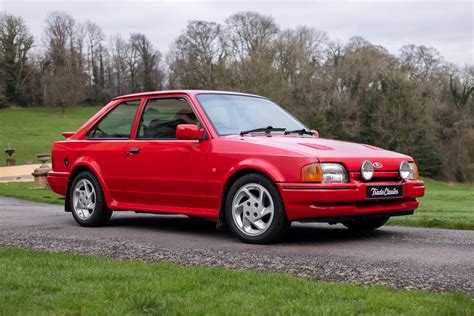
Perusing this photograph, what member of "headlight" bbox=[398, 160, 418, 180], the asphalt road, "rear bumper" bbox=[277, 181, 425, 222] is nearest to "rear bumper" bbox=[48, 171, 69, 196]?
the asphalt road

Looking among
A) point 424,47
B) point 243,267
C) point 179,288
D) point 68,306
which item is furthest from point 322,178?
point 424,47

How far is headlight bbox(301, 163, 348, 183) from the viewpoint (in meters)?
6.34

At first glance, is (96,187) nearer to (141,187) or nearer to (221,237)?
(141,187)

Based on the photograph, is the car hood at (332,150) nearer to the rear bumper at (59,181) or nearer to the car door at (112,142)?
the car door at (112,142)

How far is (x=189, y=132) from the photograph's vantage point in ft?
23.6

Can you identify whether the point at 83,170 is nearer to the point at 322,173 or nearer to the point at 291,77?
the point at 322,173

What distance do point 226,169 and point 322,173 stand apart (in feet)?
3.74

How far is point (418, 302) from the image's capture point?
381cm

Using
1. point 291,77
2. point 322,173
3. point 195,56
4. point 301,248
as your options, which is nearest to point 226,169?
point 322,173

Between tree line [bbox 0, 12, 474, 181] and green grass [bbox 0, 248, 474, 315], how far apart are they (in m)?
47.3

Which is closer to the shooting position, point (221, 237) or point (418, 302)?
point (418, 302)

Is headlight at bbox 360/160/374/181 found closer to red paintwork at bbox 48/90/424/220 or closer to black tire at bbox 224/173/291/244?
red paintwork at bbox 48/90/424/220

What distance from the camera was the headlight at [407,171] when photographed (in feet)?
22.7

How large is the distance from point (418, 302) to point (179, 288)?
152cm
